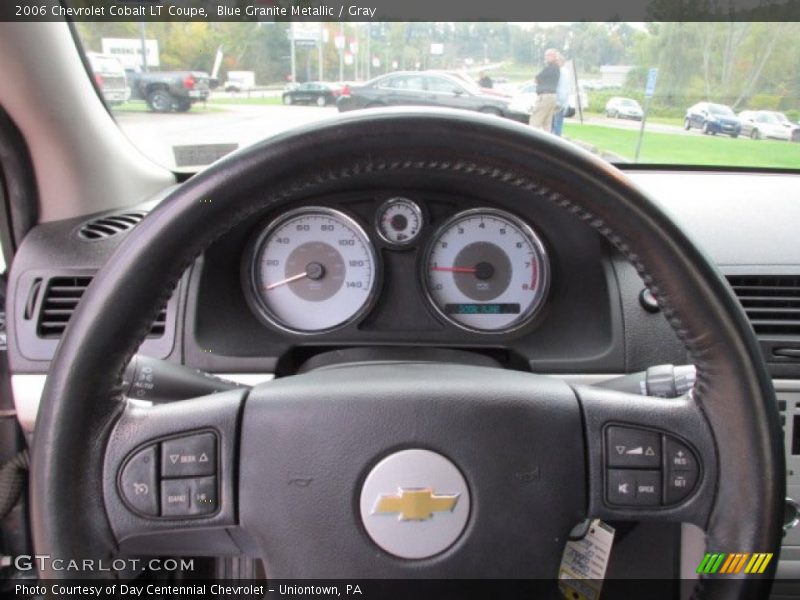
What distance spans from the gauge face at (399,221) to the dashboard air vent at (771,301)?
0.84 meters

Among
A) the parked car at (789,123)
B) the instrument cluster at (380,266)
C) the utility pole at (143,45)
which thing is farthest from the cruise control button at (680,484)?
the utility pole at (143,45)

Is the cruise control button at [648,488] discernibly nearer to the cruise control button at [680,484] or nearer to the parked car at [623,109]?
the cruise control button at [680,484]

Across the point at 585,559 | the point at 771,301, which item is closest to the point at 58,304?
the point at 585,559

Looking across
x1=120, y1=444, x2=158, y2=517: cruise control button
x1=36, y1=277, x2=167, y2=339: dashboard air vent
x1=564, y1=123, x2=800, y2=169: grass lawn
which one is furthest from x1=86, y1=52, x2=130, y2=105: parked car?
x1=120, y1=444, x2=158, y2=517: cruise control button

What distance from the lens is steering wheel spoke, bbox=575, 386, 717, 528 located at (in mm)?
1016

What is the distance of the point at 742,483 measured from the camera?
975 mm

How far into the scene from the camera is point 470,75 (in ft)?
6.64

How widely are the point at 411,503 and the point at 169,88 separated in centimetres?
161

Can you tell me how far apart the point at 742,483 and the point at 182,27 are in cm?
174

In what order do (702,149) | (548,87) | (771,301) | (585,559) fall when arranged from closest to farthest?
(585,559)
(771,301)
(548,87)
(702,149)

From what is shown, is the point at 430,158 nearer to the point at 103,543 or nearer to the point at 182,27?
the point at 103,543

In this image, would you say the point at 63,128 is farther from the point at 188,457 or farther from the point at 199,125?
the point at 188,457

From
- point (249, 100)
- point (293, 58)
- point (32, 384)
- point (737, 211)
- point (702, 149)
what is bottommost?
point (32, 384)

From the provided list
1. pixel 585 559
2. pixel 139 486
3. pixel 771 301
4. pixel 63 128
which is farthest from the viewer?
pixel 63 128
